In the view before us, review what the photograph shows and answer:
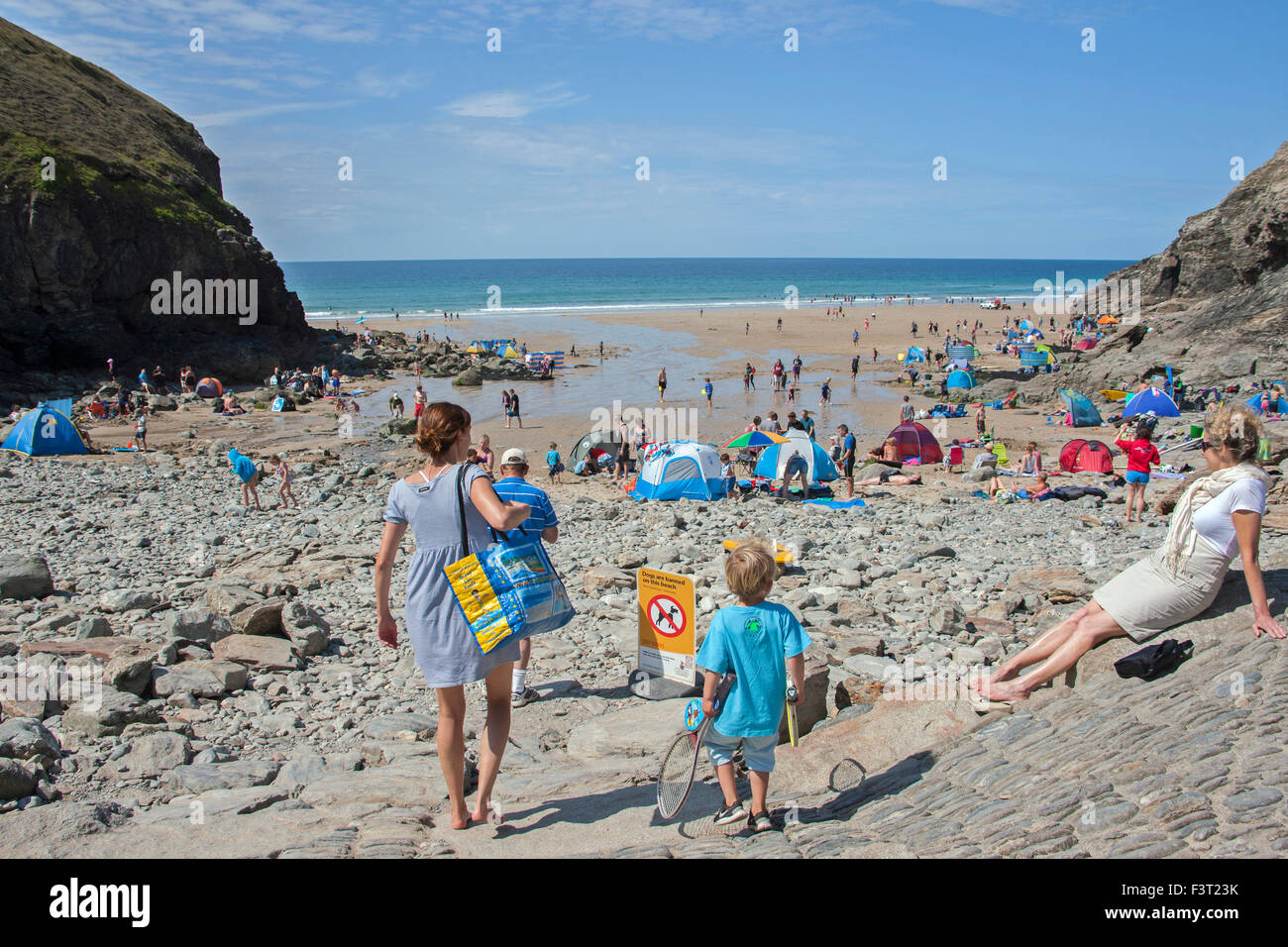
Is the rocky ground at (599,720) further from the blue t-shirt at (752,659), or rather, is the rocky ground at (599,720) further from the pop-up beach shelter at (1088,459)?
the pop-up beach shelter at (1088,459)

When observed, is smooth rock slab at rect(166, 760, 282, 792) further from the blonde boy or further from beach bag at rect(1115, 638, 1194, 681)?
beach bag at rect(1115, 638, 1194, 681)

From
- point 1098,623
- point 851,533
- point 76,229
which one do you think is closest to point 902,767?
point 1098,623

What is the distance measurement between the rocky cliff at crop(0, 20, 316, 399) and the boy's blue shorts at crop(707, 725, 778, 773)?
32381 millimetres

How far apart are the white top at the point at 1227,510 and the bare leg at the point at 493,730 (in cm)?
357

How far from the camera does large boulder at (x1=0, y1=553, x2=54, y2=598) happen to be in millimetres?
9250

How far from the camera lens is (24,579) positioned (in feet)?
30.7

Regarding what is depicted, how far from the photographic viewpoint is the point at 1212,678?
387 cm

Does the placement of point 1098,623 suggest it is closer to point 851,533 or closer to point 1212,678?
point 1212,678

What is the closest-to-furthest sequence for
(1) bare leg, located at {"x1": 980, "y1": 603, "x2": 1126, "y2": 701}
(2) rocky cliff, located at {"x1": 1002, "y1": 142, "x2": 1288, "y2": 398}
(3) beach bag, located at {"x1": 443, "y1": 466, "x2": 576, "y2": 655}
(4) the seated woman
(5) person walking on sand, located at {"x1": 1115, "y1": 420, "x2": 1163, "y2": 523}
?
(3) beach bag, located at {"x1": 443, "y1": 466, "x2": 576, "y2": 655}
(4) the seated woman
(1) bare leg, located at {"x1": 980, "y1": 603, "x2": 1126, "y2": 701}
(5) person walking on sand, located at {"x1": 1115, "y1": 420, "x2": 1163, "y2": 523}
(2) rocky cliff, located at {"x1": 1002, "y1": 142, "x2": 1288, "y2": 398}

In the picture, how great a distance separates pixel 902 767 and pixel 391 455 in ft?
67.2

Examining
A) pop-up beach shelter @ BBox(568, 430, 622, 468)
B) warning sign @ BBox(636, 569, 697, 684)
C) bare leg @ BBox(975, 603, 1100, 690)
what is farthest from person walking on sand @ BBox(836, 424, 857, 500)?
bare leg @ BBox(975, 603, 1100, 690)

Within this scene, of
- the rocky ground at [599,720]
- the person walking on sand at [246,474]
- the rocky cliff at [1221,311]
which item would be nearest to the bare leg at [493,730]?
the rocky ground at [599,720]

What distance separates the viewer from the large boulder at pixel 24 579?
9250 millimetres
